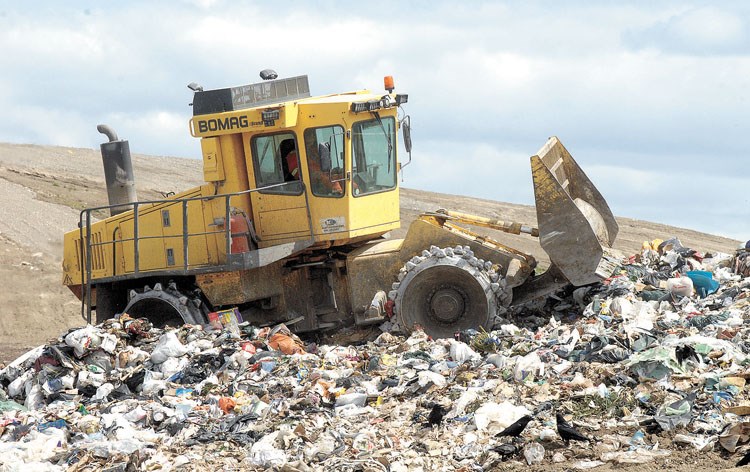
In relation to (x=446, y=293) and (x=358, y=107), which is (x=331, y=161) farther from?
(x=446, y=293)

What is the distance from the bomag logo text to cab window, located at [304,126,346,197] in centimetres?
82

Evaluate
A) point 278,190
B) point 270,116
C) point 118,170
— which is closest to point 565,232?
point 278,190

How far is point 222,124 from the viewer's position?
40.3 ft

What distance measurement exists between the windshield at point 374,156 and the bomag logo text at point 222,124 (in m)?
1.37

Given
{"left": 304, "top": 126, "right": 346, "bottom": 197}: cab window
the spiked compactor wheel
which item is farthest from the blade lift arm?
{"left": 304, "top": 126, "right": 346, "bottom": 197}: cab window

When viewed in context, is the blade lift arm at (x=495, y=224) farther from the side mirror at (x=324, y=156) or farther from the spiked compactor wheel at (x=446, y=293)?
the side mirror at (x=324, y=156)

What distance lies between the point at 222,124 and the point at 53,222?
14.5 meters

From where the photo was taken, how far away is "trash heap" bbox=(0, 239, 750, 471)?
25.0 ft

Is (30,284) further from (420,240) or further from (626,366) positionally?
(626,366)

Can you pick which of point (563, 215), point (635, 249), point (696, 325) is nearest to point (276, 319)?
point (563, 215)

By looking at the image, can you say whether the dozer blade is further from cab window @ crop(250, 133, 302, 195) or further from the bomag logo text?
the bomag logo text

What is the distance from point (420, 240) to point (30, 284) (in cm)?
1220

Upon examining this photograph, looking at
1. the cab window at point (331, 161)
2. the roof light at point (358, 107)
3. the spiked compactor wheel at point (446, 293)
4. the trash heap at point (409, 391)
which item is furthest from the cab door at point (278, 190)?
the spiked compactor wheel at point (446, 293)

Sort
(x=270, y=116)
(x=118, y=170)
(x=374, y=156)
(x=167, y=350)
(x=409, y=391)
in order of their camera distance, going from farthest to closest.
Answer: (x=118, y=170)
(x=374, y=156)
(x=270, y=116)
(x=167, y=350)
(x=409, y=391)
